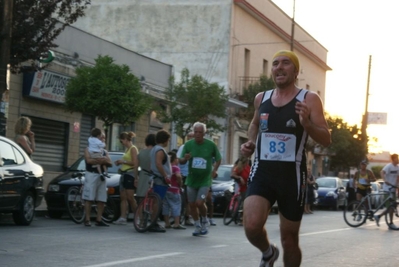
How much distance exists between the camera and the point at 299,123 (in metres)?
7.28

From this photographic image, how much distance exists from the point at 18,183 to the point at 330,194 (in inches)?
943

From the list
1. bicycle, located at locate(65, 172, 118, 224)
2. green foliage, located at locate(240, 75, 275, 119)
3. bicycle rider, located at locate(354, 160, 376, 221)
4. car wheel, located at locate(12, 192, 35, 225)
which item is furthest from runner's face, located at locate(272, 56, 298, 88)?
green foliage, located at locate(240, 75, 275, 119)

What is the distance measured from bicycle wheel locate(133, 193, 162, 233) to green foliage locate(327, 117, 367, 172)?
43.2 meters

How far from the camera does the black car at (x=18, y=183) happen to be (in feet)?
50.8

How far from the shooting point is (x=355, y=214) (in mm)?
21828

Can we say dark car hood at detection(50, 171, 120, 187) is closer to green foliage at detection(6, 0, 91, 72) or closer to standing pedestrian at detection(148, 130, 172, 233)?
standing pedestrian at detection(148, 130, 172, 233)

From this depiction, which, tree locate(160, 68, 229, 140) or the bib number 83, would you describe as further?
tree locate(160, 68, 229, 140)

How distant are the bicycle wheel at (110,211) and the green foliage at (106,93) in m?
6.83

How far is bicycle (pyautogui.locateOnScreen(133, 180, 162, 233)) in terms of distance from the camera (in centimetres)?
1616

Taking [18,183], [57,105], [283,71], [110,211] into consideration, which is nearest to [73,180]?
[110,211]

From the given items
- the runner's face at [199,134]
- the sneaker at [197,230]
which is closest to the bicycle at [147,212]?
the sneaker at [197,230]

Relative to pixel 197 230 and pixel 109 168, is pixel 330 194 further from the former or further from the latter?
pixel 197 230

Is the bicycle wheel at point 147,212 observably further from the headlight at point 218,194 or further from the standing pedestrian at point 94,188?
the headlight at point 218,194

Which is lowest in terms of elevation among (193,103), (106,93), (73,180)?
(73,180)
